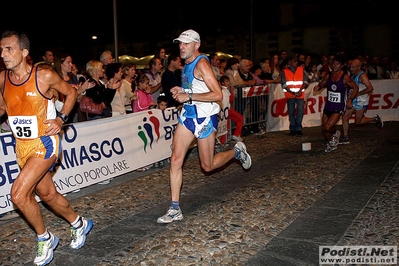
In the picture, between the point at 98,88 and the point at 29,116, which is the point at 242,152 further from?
the point at 29,116

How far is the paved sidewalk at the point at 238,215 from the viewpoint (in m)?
4.90

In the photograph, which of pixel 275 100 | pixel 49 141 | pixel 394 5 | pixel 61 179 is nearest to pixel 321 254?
pixel 49 141

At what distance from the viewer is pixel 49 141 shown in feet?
15.2

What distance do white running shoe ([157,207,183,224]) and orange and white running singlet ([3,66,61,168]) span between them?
1705 millimetres

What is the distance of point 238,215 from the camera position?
6.05 m

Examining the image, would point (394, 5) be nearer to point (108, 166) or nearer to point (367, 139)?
→ point (367, 139)

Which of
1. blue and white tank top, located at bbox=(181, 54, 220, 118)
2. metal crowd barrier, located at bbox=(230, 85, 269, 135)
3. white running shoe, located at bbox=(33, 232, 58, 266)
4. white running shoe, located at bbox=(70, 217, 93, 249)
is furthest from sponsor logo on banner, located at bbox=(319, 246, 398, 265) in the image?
metal crowd barrier, located at bbox=(230, 85, 269, 135)

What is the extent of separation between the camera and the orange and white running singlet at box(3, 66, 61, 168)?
177 inches

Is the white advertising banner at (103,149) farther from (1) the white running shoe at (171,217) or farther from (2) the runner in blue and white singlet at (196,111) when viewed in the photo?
(2) the runner in blue and white singlet at (196,111)

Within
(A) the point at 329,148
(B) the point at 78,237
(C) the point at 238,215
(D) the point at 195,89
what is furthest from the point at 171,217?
(A) the point at 329,148

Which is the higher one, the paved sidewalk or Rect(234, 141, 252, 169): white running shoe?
Rect(234, 141, 252, 169): white running shoe

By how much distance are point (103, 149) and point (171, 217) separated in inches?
84.5

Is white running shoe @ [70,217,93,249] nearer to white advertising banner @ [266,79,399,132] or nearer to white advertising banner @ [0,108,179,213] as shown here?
white advertising banner @ [0,108,179,213]

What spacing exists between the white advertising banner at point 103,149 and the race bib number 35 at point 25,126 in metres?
1.65
